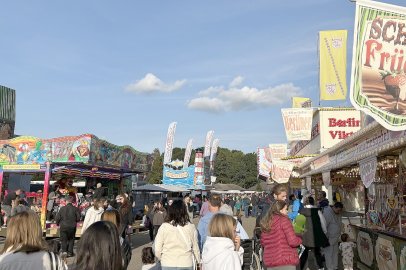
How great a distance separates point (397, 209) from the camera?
9.03 m

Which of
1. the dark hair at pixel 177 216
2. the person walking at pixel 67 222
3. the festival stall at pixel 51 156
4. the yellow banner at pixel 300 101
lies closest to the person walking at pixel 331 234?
the dark hair at pixel 177 216

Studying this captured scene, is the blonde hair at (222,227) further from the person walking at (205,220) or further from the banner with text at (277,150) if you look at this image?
the banner with text at (277,150)

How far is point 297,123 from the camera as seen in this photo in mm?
22375

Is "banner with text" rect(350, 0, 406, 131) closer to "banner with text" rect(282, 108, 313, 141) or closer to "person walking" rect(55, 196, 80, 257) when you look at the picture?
"person walking" rect(55, 196, 80, 257)

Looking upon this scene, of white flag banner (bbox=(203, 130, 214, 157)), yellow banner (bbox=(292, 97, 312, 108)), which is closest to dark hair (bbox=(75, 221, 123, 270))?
yellow banner (bbox=(292, 97, 312, 108))

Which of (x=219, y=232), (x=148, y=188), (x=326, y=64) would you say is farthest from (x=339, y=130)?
(x=219, y=232)

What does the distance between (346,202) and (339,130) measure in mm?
5195

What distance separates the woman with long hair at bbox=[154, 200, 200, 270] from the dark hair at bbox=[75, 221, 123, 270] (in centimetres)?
237

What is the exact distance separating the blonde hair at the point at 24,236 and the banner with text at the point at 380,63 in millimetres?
4418

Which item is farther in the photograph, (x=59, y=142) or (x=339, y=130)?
(x=339, y=130)

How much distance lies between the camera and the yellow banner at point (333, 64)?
20234 millimetres

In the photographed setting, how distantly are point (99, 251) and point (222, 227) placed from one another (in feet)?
6.34

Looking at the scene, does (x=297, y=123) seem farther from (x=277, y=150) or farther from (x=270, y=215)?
(x=270, y=215)

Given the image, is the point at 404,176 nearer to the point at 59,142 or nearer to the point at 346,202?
the point at 59,142
